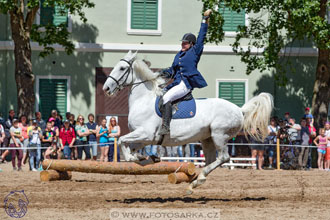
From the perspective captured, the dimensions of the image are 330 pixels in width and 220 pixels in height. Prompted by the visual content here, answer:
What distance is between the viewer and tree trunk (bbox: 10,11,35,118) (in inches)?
859

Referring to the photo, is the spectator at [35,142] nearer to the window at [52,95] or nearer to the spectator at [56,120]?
the spectator at [56,120]

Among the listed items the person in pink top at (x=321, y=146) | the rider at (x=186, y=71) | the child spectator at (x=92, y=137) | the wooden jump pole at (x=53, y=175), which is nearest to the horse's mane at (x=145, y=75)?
the rider at (x=186, y=71)

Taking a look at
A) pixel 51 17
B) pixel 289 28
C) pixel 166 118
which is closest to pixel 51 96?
pixel 51 17

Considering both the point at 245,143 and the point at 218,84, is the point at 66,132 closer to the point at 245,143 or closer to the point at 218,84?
the point at 245,143

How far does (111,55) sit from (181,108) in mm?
14724

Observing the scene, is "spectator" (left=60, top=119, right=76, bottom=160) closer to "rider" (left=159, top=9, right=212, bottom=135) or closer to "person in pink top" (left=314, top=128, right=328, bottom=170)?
"person in pink top" (left=314, top=128, right=328, bottom=170)

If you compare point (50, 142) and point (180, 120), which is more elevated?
point (180, 120)

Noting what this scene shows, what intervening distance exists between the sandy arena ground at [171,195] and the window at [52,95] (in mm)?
7661

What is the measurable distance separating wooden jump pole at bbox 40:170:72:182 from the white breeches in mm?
4869

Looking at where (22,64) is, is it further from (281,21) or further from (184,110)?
(184,110)

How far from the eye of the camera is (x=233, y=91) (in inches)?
1015

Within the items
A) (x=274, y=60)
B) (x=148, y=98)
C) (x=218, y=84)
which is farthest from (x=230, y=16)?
(x=148, y=98)

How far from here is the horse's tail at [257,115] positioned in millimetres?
11695

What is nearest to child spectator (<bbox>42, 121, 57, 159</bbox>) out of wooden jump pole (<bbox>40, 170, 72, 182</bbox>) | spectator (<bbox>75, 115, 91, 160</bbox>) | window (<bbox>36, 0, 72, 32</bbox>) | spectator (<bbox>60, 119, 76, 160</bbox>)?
spectator (<bbox>60, 119, 76, 160</bbox>)
